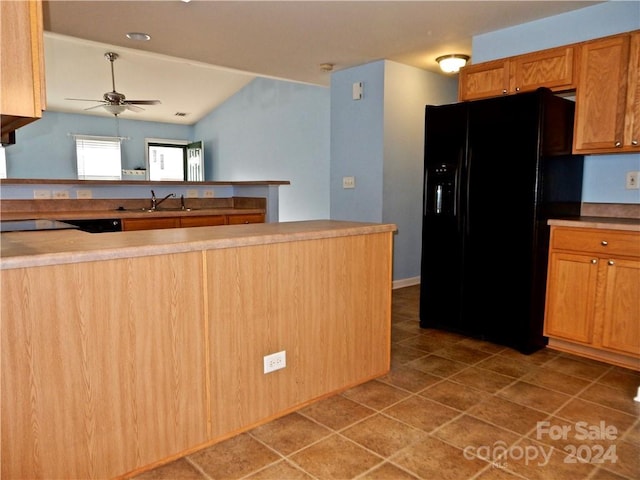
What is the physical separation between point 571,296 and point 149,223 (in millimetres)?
3250

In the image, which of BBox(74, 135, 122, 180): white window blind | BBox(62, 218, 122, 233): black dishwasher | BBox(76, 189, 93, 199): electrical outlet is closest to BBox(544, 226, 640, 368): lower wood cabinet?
BBox(62, 218, 122, 233): black dishwasher

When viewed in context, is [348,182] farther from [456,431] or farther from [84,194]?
[456,431]

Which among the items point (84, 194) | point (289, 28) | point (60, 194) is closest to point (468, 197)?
point (289, 28)

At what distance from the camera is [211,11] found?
3232 millimetres

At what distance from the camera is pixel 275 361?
2033 millimetres

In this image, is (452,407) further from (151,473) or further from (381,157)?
(381,157)

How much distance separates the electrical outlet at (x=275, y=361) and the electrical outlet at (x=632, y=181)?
2.61 metres

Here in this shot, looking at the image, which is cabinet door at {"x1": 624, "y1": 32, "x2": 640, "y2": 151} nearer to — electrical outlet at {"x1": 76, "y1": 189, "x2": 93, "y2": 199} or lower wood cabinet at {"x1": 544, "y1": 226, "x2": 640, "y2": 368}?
lower wood cabinet at {"x1": 544, "y1": 226, "x2": 640, "y2": 368}

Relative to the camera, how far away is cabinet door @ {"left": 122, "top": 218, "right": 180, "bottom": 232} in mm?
3656

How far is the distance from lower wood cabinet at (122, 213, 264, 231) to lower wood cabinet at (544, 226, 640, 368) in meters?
2.68

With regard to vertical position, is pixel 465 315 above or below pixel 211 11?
below

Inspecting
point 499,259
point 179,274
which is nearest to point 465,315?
point 499,259

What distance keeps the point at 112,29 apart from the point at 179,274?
2.86 metres

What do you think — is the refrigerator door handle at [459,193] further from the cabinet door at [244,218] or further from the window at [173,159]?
the window at [173,159]
